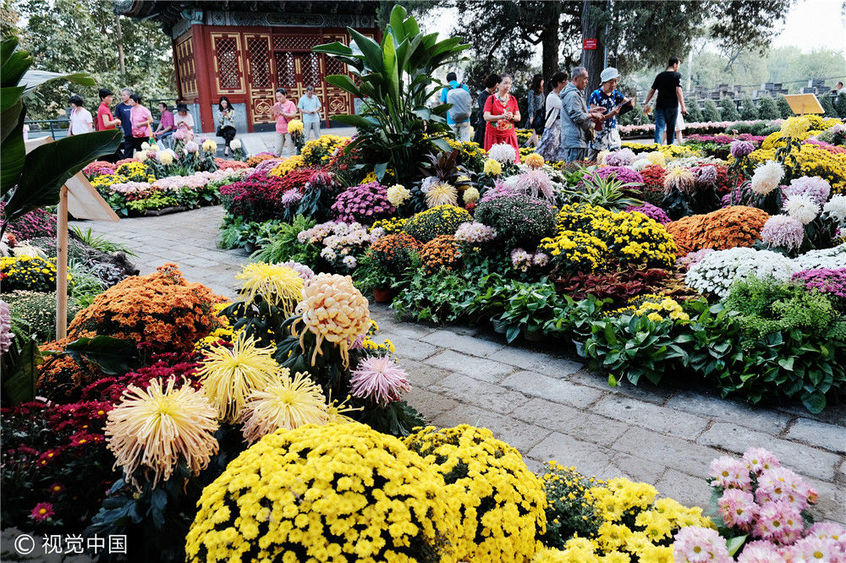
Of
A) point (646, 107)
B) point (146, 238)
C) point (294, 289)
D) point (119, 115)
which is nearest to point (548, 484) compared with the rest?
point (294, 289)

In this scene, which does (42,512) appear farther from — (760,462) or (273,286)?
(760,462)

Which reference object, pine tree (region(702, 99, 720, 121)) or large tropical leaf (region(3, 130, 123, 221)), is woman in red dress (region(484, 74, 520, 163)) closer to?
large tropical leaf (region(3, 130, 123, 221))

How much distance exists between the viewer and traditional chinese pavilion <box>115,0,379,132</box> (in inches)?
744

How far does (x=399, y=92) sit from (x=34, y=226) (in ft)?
14.8

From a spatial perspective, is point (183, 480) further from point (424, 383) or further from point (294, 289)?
point (424, 383)

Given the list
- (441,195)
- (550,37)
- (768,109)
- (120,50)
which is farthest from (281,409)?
(120,50)

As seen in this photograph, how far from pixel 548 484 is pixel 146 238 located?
311 inches

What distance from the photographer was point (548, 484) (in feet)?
7.66

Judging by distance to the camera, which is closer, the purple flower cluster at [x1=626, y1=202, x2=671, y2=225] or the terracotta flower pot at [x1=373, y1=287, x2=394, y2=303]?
the terracotta flower pot at [x1=373, y1=287, x2=394, y2=303]

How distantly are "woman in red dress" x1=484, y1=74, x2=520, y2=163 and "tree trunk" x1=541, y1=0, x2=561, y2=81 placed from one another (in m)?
10.5

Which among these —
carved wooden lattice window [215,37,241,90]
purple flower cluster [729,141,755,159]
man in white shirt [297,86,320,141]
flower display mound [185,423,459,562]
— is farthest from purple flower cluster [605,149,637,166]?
carved wooden lattice window [215,37,241,90]

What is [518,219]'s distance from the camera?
16.8 ft

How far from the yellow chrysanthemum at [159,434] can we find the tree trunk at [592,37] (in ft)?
49.8

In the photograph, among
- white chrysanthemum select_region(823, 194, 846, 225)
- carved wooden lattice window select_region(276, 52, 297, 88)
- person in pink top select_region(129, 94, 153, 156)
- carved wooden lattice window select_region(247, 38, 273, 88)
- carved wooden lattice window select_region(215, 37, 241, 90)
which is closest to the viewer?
white chrysanthemum select_region(823, 194, 846, 225)
